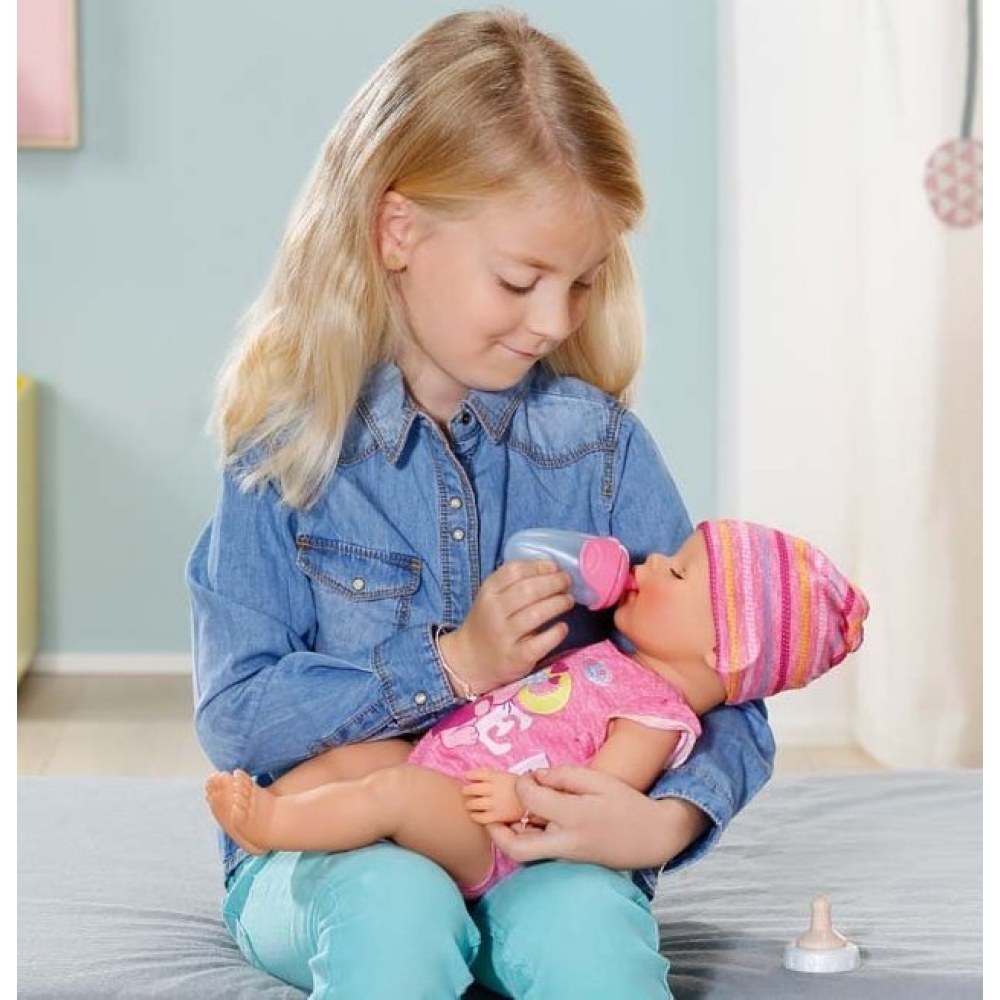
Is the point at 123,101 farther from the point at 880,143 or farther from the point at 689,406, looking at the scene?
the point at 880,143

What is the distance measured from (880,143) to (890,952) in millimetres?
1884

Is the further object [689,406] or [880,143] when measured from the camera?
[689,406]

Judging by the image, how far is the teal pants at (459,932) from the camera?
130 centimetres

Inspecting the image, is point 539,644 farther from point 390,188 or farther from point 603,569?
point 390,188

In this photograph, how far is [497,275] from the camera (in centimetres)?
149

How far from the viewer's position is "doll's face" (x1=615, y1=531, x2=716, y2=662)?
152 centimetres

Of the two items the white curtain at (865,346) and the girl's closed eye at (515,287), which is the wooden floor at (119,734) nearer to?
the white curtain at (865,346)

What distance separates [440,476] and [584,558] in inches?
6.6

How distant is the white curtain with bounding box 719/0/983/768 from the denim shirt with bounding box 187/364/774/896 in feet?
5.07

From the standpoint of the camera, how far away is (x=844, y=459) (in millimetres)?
3311

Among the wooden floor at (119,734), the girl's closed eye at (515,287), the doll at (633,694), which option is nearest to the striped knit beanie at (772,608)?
the doll at (633,694)

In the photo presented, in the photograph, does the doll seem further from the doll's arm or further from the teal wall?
the teal wall

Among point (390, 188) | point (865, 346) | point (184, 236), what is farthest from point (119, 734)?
point (390, 188)

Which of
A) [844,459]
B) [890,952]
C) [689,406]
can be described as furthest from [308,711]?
[689,406]
